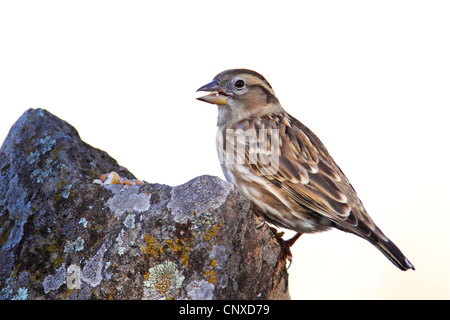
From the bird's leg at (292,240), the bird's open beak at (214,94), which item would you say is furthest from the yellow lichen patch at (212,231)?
the bird's open beak at (214,94)

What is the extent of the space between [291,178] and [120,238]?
1751 millimetres

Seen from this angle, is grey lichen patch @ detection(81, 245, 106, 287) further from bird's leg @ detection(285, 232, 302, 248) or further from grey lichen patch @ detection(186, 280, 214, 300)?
bird's leg @ detection(285, 232, 302, 248)

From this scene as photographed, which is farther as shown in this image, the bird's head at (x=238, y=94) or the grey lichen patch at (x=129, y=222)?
the bird's head at (x=238, y=94)

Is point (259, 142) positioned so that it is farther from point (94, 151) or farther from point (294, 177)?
point (94, 151)

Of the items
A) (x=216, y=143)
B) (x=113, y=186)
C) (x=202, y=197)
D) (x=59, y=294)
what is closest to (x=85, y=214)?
(x=113, y=186)

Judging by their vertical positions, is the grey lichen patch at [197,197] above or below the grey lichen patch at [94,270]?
above

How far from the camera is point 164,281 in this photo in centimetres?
376

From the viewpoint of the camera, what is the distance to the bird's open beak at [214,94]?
19.6 ft

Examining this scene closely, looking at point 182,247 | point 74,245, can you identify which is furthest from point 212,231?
point 74,245

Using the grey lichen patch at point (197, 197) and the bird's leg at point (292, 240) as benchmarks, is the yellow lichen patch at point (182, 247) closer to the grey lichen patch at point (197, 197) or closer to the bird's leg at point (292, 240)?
the grey lichen patch at point (197, 197)

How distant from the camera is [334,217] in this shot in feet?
16.0

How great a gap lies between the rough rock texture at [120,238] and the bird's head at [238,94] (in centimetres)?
167

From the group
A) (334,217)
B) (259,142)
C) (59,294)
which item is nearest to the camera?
(59,294)
